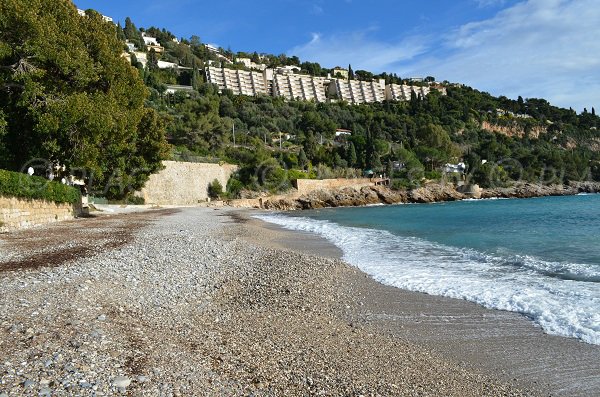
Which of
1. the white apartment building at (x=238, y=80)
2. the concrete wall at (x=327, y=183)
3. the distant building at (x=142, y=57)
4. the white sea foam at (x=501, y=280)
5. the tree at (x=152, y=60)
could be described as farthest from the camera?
the white apartment building at (x=238, y=80)

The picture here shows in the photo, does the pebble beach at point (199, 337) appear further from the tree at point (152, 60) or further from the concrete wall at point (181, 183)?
the tree at point (152, 60)

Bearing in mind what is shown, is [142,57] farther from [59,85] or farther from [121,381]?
[121,381]

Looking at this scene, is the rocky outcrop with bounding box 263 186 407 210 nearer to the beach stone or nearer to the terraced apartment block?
the beach stone

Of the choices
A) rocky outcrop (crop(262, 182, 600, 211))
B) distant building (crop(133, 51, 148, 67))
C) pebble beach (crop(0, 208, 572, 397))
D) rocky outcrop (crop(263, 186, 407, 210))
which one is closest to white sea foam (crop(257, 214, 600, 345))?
pebble beach (crop(0, 208, 572, 397))

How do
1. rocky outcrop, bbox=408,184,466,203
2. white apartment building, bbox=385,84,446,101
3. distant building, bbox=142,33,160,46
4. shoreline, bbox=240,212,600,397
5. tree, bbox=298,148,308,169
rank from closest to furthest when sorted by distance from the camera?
shoreline, bbox=240,212,600,397 → rocky outcrop, bbox=408,184,466,203 → tree, bbox=298,148,308,169 → distant building, bbox=142,33,160,46 → white apartment building, bbox=385,84,446,101

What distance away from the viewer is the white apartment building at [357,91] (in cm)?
17188

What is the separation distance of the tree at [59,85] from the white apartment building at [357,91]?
154 metres

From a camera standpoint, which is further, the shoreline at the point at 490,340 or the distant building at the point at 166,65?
the distant building at the point at 166,65

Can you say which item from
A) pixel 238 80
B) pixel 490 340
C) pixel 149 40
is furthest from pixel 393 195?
pixel 149 40

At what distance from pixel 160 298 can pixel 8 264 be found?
4.60 metres

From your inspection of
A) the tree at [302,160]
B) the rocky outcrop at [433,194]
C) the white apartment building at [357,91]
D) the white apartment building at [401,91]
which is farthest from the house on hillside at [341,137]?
the white apartment building at [401,91]

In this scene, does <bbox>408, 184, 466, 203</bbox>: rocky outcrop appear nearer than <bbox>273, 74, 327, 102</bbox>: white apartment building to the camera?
Yes

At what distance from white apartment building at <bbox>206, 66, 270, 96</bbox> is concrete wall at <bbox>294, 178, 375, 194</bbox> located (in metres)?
79.7

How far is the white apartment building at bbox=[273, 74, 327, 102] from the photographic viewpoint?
160 metres
